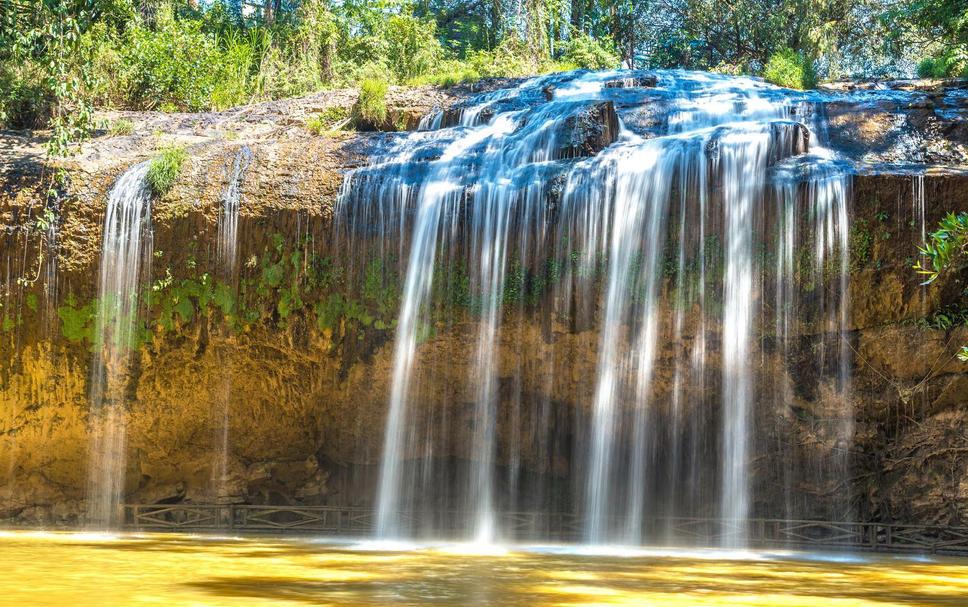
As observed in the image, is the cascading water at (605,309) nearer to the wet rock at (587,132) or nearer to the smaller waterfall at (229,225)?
the wet rock at (587,132)

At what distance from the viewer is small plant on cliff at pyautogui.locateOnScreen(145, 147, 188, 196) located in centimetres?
1380

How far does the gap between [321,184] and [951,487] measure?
9.14 meters

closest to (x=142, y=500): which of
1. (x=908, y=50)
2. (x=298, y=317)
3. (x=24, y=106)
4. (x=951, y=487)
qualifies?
(x=298, y=317)

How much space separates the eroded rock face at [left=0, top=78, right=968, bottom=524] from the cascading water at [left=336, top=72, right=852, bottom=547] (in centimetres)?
12

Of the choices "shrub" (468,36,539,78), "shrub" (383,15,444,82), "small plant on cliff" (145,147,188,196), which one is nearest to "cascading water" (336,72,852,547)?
"small plant on cliff" (145,147,188,196)

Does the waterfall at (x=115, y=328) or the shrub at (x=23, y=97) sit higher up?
the shrub at (x=23, y=97)

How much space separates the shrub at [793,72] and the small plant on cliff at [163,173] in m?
13.4

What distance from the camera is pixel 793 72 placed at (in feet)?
79.2

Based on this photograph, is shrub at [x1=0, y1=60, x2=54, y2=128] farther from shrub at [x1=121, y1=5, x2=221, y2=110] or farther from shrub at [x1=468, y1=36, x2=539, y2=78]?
shrub at [x1=468, y1=36, x2=539, y2=78]

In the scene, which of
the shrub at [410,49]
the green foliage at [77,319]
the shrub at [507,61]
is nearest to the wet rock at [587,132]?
the green foliage at [77,319]

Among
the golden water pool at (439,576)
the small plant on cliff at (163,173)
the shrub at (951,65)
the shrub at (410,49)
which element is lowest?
the golden water pool at (439,576)

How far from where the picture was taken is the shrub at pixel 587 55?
31234 millimetres

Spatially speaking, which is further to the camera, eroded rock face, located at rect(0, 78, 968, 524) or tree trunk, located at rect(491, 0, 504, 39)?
tree trunk, located at rect(491, 0, 504, 39)

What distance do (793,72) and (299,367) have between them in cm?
1559
